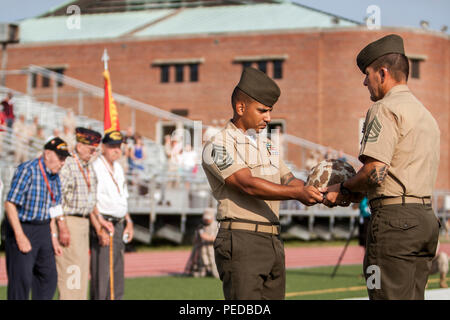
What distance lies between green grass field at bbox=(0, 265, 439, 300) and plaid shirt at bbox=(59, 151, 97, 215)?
2646 millimetres

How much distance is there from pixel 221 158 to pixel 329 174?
2.65 feet

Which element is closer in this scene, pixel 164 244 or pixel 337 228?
pixel 164 244

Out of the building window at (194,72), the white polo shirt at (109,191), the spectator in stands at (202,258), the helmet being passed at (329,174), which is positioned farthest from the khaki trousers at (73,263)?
the building window at (194,72)

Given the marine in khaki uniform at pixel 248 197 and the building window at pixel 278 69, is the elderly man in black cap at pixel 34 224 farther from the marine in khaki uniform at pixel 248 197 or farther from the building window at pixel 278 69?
the building window at pixel 278 69

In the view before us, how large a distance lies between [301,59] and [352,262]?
25.5m

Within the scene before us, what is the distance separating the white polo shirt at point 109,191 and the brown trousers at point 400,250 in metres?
4.68

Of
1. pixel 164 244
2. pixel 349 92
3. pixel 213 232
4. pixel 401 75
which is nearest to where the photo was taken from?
pixel 401 75

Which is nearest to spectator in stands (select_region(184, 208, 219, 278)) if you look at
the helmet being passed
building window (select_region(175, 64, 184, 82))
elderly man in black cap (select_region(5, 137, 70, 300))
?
elderly man in black cap (select_region(5, 137, 70, 300))

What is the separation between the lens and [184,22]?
4716 centimetres

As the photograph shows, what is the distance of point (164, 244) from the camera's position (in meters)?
23.9

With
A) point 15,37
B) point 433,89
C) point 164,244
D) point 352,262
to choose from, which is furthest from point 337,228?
point 15,37

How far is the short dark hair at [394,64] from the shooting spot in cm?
466

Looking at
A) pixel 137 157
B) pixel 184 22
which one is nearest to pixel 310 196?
pixel 137 157
